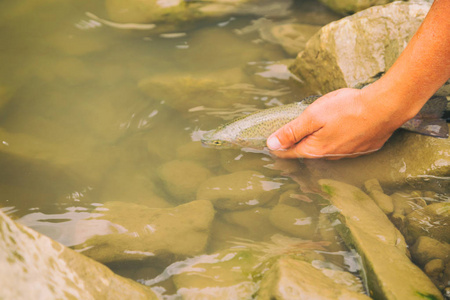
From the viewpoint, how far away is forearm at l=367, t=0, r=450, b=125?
2.74 m

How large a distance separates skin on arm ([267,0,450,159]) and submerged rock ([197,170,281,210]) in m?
0.46

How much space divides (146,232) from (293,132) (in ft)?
5.63

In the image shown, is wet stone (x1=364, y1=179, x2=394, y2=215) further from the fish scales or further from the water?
the fish scales

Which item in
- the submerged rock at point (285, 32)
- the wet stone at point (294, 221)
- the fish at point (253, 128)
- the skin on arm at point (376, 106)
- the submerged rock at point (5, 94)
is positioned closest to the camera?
the skin on arm at point (376, 106)

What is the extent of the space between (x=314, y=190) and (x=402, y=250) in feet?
3.11

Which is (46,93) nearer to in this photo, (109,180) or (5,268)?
(109,180)

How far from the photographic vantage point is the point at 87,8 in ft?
17.3

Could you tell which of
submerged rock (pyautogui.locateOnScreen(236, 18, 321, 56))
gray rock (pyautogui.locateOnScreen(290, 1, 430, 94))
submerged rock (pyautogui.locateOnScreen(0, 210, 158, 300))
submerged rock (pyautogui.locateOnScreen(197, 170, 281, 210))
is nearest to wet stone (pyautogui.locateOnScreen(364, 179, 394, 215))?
submerged rock (pyautogui.locateOnScreen(197, 170, 281, 210))

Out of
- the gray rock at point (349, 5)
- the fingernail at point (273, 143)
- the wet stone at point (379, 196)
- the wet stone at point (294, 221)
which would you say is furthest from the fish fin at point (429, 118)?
the gray rock at point (349, 5)

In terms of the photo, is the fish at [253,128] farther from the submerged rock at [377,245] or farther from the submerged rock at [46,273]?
the submerged rock at [46,273]

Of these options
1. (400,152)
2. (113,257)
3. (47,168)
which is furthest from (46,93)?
(400,152)

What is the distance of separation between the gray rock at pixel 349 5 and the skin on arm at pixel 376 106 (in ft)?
7.14

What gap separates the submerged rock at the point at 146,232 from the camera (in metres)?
2.72

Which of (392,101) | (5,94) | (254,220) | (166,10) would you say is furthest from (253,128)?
(5,94)
